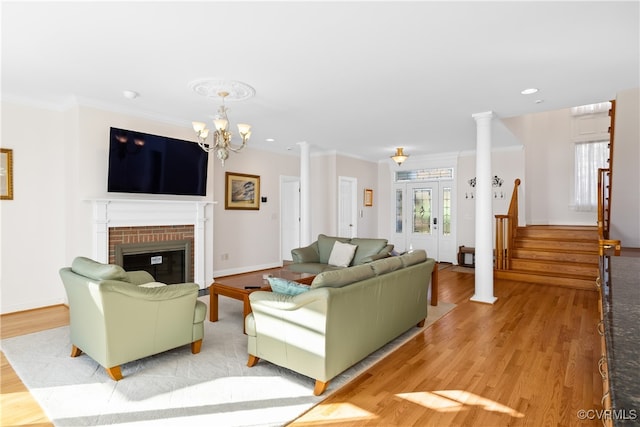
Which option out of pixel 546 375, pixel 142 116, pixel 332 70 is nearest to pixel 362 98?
pixel 332 70

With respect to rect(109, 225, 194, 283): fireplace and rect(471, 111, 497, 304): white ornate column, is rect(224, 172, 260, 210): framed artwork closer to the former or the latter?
rect(109, 225, 194, 283): fireplace

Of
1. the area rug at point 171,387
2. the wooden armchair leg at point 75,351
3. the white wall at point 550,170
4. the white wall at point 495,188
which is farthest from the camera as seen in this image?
the white wall at point 550,170

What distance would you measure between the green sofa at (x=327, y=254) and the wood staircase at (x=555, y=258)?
259cm

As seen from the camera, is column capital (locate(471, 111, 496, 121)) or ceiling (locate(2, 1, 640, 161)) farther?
column capital (locate(471, 111, 496, 121))

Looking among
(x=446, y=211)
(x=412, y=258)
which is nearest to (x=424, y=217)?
(x=446, y=211)

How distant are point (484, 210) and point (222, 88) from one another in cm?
362

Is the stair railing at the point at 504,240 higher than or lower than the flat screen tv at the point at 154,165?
lower

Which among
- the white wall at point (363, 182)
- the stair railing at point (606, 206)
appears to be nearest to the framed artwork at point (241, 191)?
the white wall at point (363, 182)

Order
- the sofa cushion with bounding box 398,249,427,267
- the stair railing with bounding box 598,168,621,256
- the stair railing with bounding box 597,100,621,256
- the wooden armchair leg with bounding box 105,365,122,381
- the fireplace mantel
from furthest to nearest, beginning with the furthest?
the stair railing with bounding box 598,168,621,256 < the fireplace mantel < the stair railing with bounding box 597,100,621,256 < the sofa cushion with bounding box 398,249,427,267 < the wooden armchair leg with bounding box 105,365,122,381

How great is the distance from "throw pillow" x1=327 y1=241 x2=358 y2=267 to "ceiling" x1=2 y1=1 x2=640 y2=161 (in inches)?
74.9

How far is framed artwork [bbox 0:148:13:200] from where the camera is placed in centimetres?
407

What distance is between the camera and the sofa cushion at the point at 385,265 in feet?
9.64

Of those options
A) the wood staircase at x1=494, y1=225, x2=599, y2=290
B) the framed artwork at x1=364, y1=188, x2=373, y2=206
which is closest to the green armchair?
the wood staircase at x1=494, y1=225, x2=599, y2=290

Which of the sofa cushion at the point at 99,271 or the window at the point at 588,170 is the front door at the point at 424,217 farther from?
the sofa cushion at the point at 99,271
